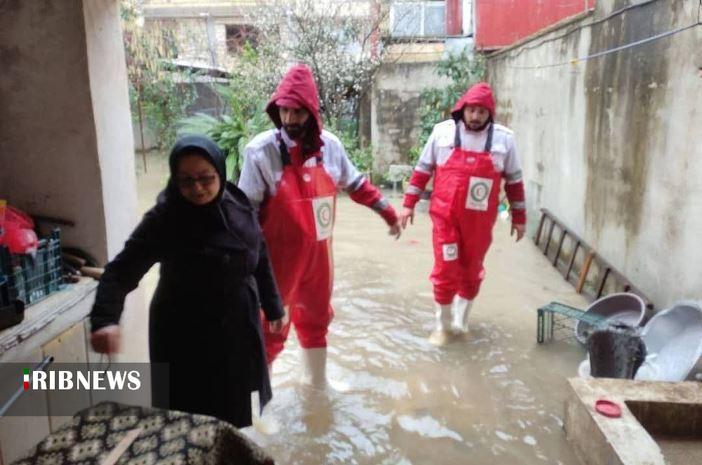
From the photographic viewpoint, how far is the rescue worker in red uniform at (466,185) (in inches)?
148

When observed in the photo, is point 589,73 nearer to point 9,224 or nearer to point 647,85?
point 647,85

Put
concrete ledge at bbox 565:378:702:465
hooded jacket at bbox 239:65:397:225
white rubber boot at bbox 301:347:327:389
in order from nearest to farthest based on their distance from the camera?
concrete ledge at bbox 565:378:702:465, hooded jacket at bbox 239:65:397:225, white rubber boot at bbox 301:347:327:389

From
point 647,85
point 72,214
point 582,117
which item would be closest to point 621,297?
point 647,85

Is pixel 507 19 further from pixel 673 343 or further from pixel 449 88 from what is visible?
pixel 673 343

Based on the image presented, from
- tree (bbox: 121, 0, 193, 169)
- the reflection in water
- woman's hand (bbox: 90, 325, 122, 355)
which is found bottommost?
the reflection in water

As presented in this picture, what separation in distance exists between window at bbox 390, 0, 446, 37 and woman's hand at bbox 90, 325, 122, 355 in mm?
9943

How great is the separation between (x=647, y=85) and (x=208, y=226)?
3422 mm

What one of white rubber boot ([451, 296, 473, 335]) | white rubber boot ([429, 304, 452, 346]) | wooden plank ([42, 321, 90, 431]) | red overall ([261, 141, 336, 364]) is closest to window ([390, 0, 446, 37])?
white rubber boot ([451, 296, 473, 335])

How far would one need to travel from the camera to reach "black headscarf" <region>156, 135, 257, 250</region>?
1983 millimetres

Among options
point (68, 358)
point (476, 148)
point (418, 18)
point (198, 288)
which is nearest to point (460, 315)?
point (476, 148)

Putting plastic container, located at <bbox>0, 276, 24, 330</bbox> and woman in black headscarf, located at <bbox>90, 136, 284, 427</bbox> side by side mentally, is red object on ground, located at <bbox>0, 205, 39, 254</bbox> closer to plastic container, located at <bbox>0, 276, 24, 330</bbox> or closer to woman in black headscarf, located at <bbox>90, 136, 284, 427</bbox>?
plastic container, located at <bbox>0, 276, 24, 330</bbox>

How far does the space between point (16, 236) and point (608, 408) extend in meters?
2.62

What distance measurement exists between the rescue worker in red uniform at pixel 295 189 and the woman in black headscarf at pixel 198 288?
1.54 feet

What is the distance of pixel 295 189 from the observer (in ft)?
9.22
